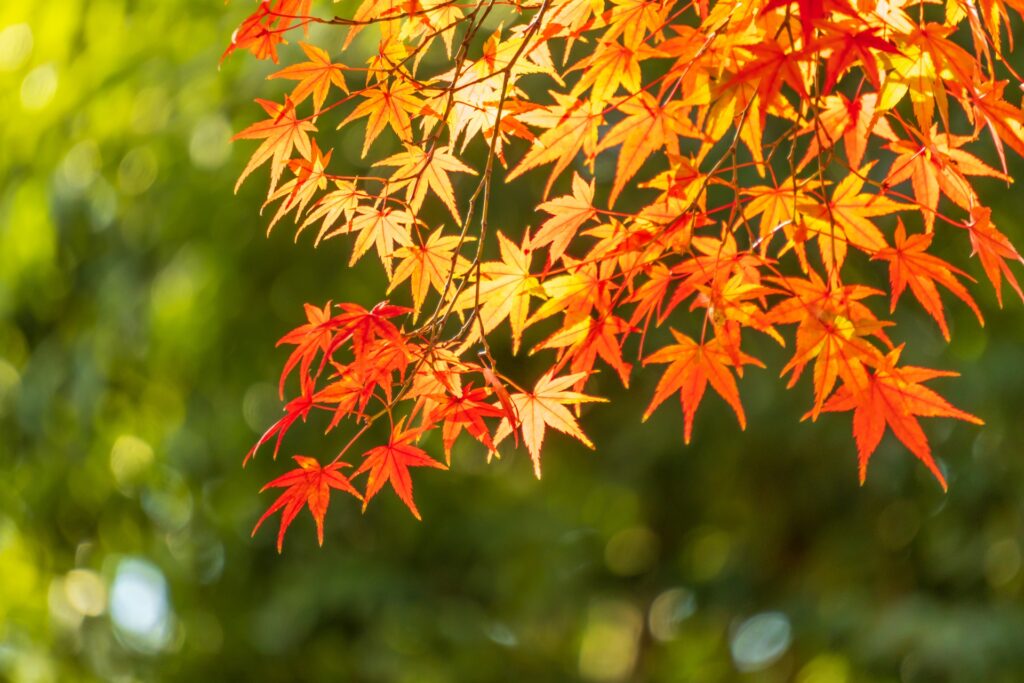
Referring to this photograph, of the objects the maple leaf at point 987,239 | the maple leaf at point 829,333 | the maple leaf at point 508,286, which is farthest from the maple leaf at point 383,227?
the maple leaf at point 987,239

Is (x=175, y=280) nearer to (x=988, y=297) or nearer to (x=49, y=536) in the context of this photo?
(x=49, y=536)

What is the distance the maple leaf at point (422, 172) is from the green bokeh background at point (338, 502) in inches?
83.4

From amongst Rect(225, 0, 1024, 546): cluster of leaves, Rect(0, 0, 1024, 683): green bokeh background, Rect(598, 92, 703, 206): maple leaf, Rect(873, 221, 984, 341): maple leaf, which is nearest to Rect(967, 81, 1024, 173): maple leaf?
Rect(225, 0, 1024, 546): cluster of leaves

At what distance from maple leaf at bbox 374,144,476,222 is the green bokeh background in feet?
6.95

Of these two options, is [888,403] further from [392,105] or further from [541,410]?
[392,105]

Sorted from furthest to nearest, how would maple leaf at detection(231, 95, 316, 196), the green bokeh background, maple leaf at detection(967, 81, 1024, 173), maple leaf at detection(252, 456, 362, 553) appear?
1. the green bokeh background
2. maple leaf at detection(231, 95, 316, 196)
3. maple leaf at detection(252, 456, 362, 553)
4. maple leaf at detection(967, 81, 1024, 173)

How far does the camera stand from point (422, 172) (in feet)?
3.65

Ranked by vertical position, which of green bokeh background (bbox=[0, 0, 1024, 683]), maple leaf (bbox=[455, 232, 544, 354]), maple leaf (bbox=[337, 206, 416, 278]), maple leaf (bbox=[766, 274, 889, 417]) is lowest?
green bokeh background (bbox=[0, 0, 1024, 683])

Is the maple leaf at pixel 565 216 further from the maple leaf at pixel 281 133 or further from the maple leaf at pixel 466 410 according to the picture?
→ the maple leaf at pixel 281 133

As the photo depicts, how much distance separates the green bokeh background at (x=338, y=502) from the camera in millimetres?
Result: 3289

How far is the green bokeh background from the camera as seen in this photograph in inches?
129

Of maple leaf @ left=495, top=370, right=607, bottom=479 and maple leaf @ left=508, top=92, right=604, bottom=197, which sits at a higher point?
maple leaf @ left=508, top=92, right=604, bottom=197

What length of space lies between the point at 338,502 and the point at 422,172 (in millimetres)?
2528

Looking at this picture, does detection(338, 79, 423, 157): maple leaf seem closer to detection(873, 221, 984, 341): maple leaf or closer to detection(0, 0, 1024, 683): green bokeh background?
detection(873, 221, 984, 341): maple leaf
